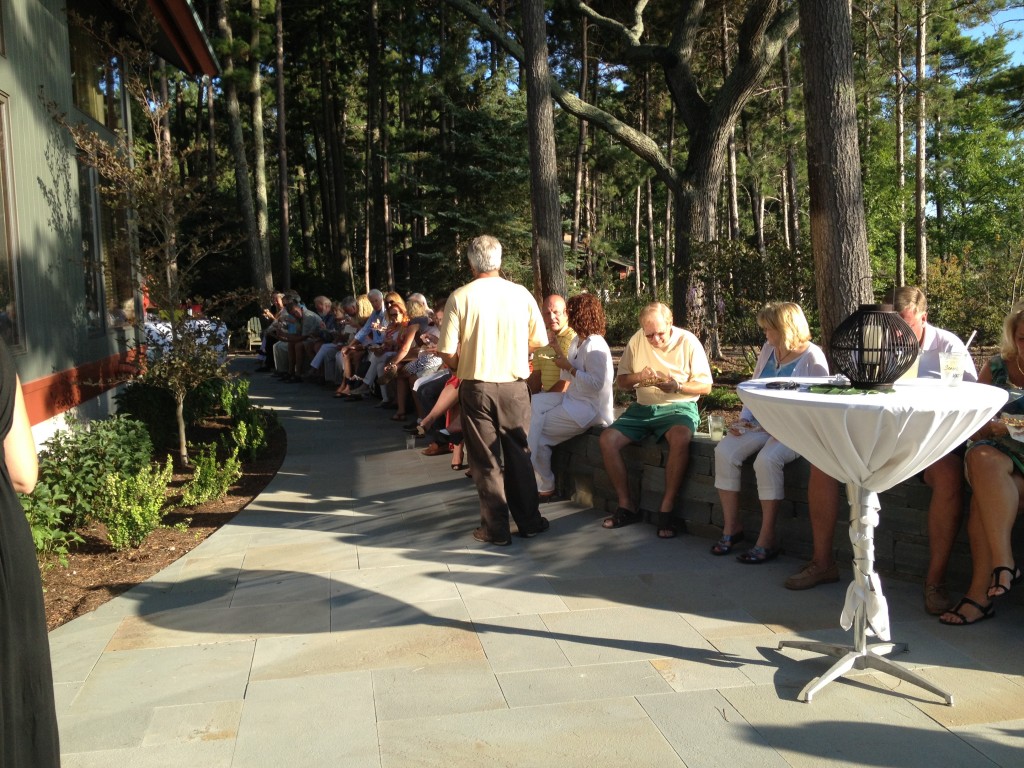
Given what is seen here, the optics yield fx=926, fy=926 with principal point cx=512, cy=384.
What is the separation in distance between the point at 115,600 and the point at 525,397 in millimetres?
2544

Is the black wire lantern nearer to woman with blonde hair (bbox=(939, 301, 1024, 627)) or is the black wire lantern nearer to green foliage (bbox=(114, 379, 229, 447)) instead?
woman with blonde hair (bbox=(939, 301, 1024, 627))

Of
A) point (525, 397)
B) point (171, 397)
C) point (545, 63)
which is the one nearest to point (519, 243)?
point (545, 63)

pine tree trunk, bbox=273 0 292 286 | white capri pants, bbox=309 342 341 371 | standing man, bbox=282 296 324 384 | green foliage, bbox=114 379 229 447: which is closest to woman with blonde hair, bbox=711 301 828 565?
green foliage, bbox=114 379 229 447

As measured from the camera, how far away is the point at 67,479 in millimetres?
5883

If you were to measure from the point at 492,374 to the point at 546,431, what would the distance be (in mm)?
1222

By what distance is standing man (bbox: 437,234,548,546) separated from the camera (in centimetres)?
558

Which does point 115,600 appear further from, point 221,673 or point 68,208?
point 68,208

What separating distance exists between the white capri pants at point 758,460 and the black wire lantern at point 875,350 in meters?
1.34

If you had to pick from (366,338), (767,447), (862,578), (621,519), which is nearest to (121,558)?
(621,519)

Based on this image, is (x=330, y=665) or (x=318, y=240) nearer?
(x=330, y=665)

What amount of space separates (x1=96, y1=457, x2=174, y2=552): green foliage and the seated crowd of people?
2.16m

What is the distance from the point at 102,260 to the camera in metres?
8.85

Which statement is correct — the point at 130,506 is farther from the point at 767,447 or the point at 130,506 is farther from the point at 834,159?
the point at 834,159

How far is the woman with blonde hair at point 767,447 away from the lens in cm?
498
